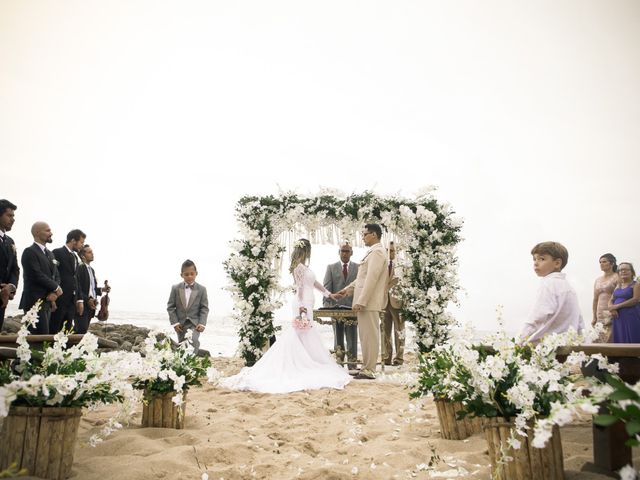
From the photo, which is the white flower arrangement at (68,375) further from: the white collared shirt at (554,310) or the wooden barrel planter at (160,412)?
the white collared shirt at (554,310)

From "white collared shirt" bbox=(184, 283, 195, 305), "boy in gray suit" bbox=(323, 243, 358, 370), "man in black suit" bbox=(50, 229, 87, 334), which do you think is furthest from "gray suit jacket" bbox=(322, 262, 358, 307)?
"man in black suit" bbox=(50, 229, 87, 334)

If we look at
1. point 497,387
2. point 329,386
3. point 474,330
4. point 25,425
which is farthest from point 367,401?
point 25,425

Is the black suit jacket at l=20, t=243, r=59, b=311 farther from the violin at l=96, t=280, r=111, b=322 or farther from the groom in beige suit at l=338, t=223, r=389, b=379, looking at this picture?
the groom in beige suit at l=338, t=223, r=389, b=379

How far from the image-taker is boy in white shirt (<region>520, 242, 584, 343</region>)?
13.6 feet

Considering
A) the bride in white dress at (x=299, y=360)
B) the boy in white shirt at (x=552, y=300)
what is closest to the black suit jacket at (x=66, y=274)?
the bride in white dress at (x=299, y=360)

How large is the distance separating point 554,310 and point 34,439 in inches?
159

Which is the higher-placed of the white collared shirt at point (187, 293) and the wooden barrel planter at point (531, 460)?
the white collared shirt at point (187, 293)

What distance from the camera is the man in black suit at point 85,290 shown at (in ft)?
28.3

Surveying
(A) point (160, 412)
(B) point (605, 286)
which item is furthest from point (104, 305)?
(B) point (605, 286)

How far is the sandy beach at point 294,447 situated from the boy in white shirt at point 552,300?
89 centimetres

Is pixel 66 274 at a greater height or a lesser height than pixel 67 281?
greater

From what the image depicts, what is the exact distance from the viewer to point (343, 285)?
36.3 ft

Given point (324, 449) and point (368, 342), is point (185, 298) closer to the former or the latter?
point (368, 342)

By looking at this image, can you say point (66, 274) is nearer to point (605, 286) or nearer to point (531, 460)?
point (531, 460)
